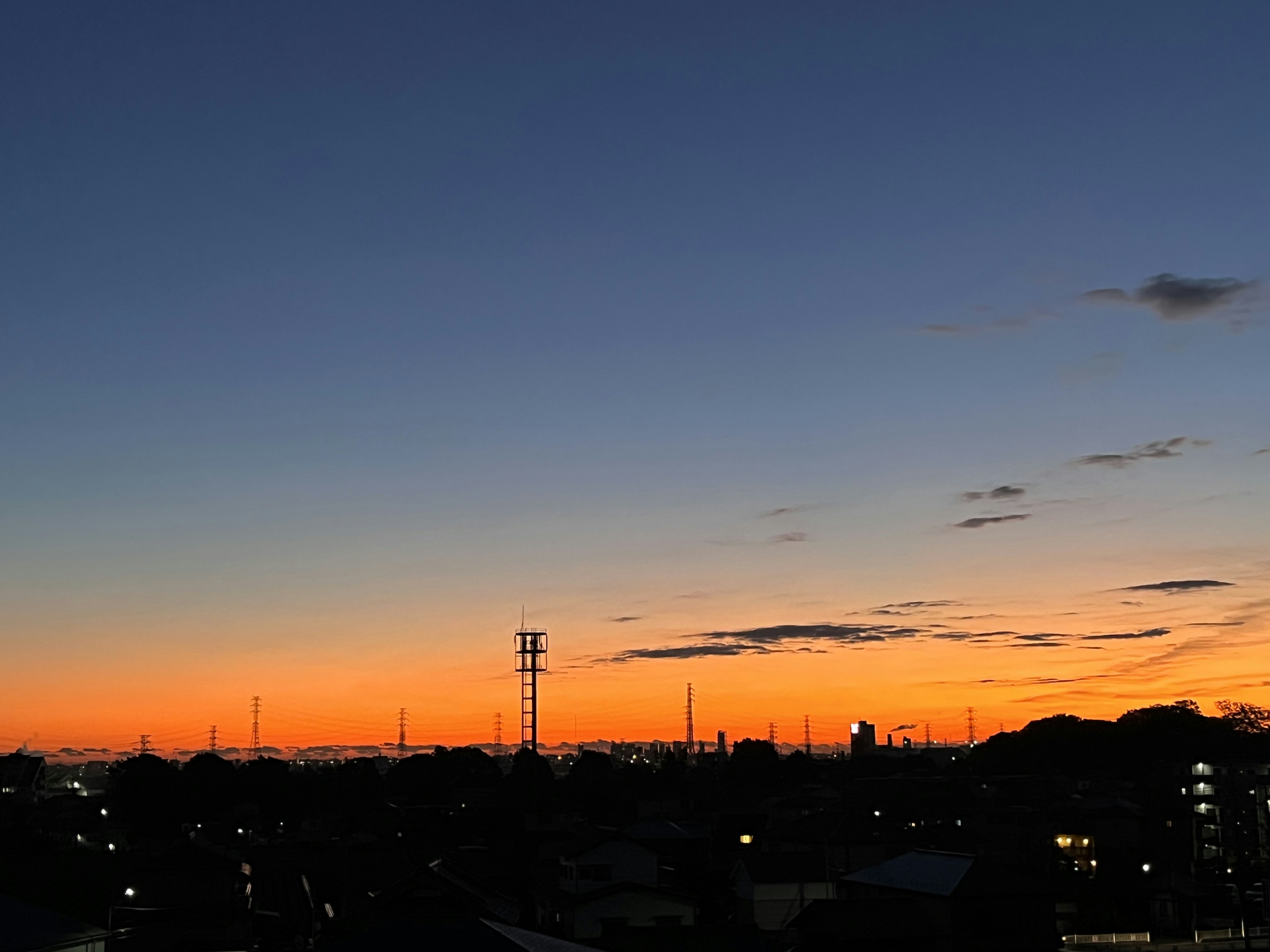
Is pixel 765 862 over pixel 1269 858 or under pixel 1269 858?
over

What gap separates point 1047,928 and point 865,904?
23.8 feet

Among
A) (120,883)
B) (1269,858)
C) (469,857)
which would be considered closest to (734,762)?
(1269,858)

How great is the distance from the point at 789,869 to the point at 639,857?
706 cm

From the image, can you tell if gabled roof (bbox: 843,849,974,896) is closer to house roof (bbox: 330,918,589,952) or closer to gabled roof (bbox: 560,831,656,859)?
gabled roof (bbox: 560,831,656,859)

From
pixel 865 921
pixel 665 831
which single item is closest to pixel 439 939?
pixel 865 921

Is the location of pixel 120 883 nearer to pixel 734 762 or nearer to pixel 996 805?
pixel 996 805

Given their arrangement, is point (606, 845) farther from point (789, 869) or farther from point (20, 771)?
point (20, 771)

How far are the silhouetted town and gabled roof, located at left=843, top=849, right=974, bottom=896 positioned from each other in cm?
13

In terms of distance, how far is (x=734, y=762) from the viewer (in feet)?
430

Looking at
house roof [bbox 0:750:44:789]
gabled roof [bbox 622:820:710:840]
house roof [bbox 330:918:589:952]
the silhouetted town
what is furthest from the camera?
house roof [bbox 0:750:44:789]

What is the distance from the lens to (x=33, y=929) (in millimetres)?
25109

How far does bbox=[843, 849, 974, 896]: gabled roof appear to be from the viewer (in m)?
40.5

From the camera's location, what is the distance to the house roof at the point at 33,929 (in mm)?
24078

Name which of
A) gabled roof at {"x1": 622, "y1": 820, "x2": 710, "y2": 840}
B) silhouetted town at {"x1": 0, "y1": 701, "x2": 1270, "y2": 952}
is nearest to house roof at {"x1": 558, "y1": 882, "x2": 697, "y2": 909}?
silhouetted town at {"x1": 0, "y1": 701, "x2": 1270, "y2": 952}
